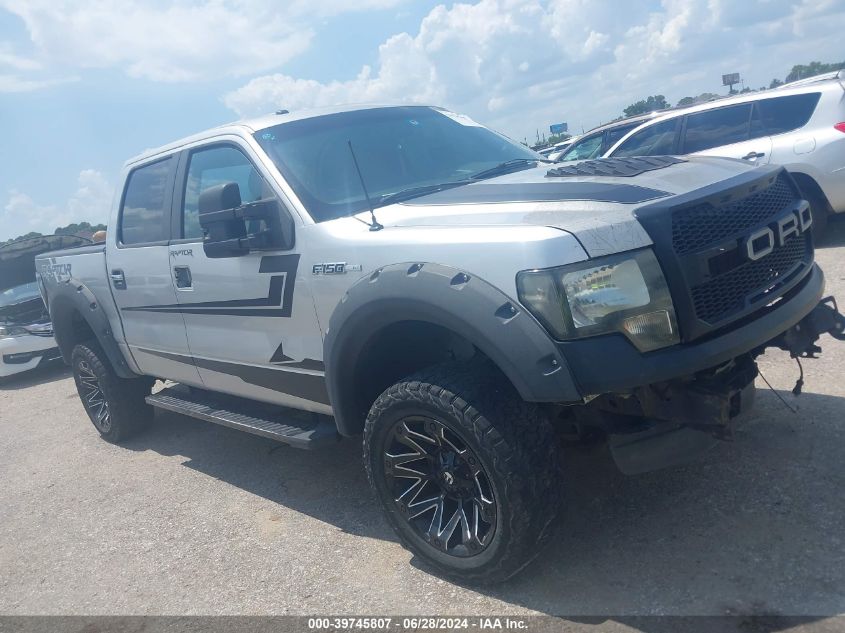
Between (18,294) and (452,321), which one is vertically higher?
(452,321)

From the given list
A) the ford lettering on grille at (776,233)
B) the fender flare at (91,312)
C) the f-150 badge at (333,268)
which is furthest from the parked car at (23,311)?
the ford lettering on grille at (776,233)

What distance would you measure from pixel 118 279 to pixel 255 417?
5.43 feet

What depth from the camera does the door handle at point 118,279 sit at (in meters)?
5.02

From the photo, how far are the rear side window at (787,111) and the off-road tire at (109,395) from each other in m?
6.80

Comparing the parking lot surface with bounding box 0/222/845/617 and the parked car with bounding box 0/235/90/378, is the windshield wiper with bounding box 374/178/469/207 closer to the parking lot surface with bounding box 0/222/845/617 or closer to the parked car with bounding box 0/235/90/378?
the parking lot surface with bounding box 0/222/845/617

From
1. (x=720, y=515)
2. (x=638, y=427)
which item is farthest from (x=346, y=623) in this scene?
(x=720, y=515)

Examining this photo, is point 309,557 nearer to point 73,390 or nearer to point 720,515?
point 720,515

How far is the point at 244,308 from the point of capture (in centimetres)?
394

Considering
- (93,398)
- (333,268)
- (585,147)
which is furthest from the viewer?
(585,147)

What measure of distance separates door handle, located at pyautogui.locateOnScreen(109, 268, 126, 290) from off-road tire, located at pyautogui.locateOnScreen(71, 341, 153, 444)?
33.0 inches

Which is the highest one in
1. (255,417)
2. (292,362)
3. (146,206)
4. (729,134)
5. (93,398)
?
(146,206)

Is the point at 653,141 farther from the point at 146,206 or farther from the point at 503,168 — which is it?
the point at 146,206

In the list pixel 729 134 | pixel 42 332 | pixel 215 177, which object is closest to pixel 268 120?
pixel 215 177

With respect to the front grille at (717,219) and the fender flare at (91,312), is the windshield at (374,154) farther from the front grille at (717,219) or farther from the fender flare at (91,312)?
the fender flare at (91,312)
